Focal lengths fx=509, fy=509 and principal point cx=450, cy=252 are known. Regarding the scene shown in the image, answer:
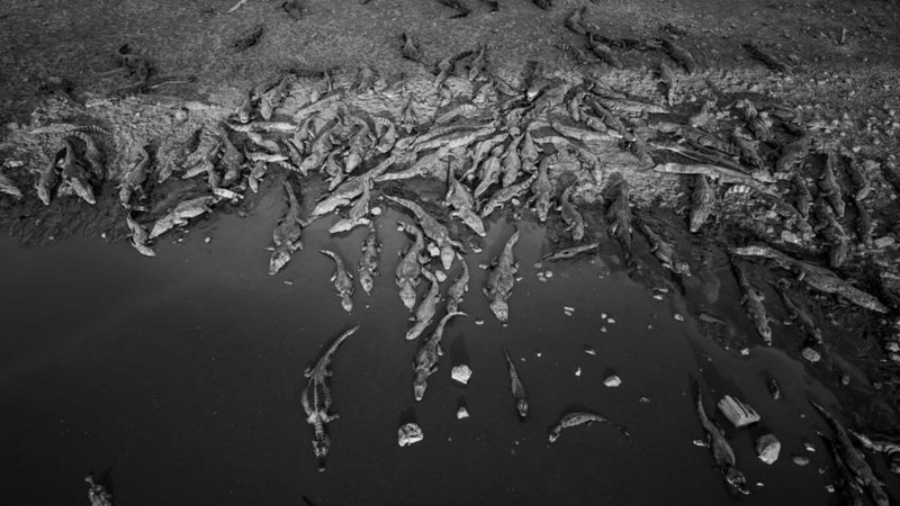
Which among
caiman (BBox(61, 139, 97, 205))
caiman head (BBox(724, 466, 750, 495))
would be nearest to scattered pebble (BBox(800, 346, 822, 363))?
caiman head (BBox(724, 466, 750, 495))

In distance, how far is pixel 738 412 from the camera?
22.7ft

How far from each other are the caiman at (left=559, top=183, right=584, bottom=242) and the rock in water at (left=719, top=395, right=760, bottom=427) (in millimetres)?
3769

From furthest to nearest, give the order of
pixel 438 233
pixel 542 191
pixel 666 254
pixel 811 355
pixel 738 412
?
1. pixel 542 191
2. pixel 438 233
3. pixel 666 254
4. pixel 811 355
5. pixel 738 412

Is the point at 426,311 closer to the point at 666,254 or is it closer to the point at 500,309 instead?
the point at 500,309

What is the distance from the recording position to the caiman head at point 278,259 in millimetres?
9227

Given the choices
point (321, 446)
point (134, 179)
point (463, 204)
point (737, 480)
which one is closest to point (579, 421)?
point (737, 480)

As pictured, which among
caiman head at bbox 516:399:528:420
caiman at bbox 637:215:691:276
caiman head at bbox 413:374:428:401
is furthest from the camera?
caiman at bbox 637:215:691:276

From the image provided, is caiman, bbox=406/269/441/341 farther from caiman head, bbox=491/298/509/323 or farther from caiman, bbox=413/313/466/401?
caiman head, bbox=491/298/509/323

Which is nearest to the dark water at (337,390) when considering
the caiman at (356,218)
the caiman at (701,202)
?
the caiman at (356,218)

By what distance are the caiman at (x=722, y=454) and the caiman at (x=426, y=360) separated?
379 centimetres

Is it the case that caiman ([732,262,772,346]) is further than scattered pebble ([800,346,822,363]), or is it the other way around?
caiman ([732,262,772,346])

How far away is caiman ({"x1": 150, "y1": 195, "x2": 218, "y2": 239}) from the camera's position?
9904mm

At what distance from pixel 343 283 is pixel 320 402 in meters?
2.32

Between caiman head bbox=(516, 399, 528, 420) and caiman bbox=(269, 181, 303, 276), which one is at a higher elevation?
caiman bbox=(269, 181, 303, 276)
